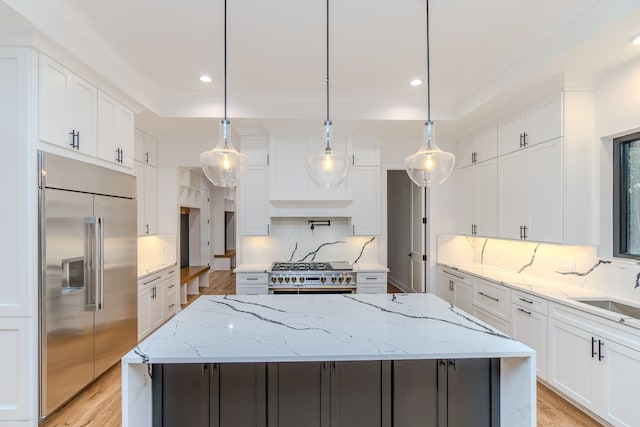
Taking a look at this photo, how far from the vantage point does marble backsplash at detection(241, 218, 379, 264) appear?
448 cm

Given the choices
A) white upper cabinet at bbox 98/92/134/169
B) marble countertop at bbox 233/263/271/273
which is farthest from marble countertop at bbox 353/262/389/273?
white upper cabinet at bbox 98/92/134/169

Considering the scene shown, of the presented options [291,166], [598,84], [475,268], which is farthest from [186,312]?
[598,84]

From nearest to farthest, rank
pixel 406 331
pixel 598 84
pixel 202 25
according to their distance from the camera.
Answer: pixel 406 331 < pixel 202 25 < pixel 598 84

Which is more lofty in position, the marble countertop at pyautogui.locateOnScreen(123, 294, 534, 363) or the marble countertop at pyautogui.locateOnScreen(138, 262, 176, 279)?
the marble countertop at pyautogui.locateOnScreen(123, 294, 534, 363)

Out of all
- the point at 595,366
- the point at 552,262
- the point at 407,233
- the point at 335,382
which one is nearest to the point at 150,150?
the point at 335,382

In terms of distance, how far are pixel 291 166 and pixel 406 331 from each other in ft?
9.31

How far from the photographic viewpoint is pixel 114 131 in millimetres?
3004

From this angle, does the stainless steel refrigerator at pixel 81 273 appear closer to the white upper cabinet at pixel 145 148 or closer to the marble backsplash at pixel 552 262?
the white upper cabinet at pixel 145 148

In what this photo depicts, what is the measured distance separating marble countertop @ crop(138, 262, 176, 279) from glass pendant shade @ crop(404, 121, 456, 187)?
10.3ft

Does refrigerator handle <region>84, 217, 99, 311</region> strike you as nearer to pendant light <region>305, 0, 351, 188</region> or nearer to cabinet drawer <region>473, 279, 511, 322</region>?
pendant light <region>305, 0, 351, 188</region>

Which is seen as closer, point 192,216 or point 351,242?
point 351,242

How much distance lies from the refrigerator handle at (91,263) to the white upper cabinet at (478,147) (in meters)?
4.16

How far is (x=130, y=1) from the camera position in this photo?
2164 mm

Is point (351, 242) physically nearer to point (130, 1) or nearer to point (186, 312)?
point (186, 312)
